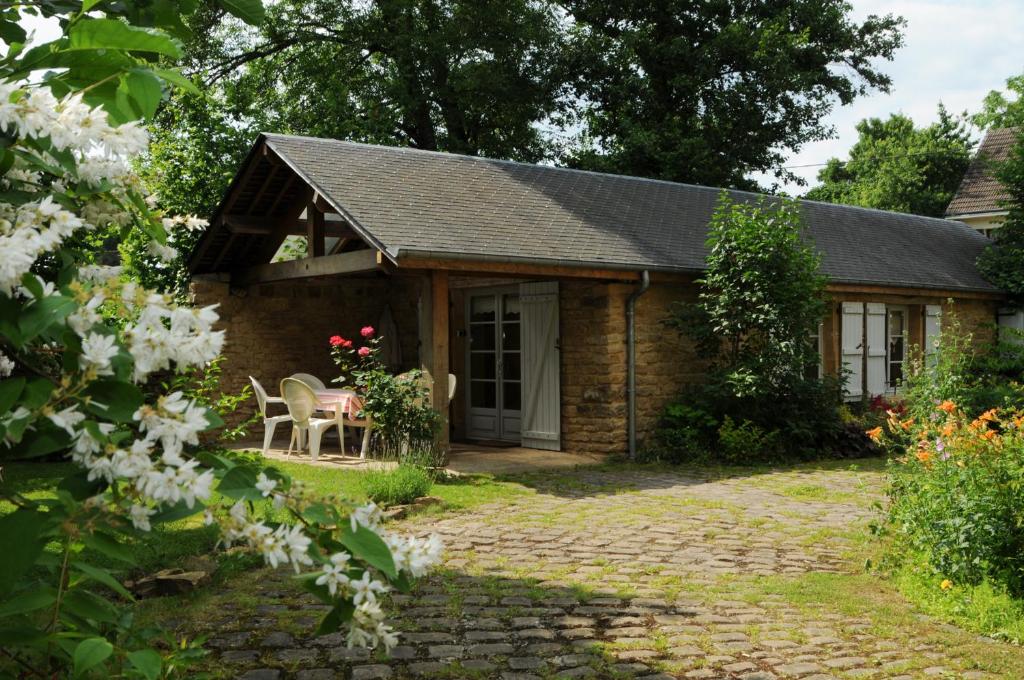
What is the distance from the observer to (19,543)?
1716 millimetres

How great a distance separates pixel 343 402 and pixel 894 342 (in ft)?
32.2

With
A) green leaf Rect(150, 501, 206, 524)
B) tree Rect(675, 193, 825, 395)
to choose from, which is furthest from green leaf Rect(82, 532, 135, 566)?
tree Rect(675, 193, 825, 395)

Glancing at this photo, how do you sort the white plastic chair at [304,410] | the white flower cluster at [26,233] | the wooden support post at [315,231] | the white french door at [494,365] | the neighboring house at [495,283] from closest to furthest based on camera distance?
the white flower cluster at [26,233] < the neighboring house at [495,283] < the white plastic chair at [304,410] < the wooden support post at [315,231] < the white french door at [494,365]

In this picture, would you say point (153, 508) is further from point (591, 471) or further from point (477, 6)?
point (477, 6)

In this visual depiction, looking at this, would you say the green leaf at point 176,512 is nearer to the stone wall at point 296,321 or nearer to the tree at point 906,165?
the stone wall at point 296,321

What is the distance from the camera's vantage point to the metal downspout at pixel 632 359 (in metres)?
11.5

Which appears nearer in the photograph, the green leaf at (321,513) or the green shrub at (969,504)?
the green leaf at (321,513)

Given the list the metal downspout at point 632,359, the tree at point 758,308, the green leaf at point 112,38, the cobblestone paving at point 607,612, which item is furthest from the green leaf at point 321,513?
the tree at point 758,308

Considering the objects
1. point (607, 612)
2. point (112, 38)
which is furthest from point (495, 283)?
point (112, 38)

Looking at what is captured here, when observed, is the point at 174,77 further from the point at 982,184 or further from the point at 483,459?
the point at 982,184

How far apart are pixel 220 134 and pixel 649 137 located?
423 inches

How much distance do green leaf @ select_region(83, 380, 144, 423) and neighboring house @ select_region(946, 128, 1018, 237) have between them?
23328 mm

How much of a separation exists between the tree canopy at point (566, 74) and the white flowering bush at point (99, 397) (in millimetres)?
21349

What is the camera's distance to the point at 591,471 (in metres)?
10.5
